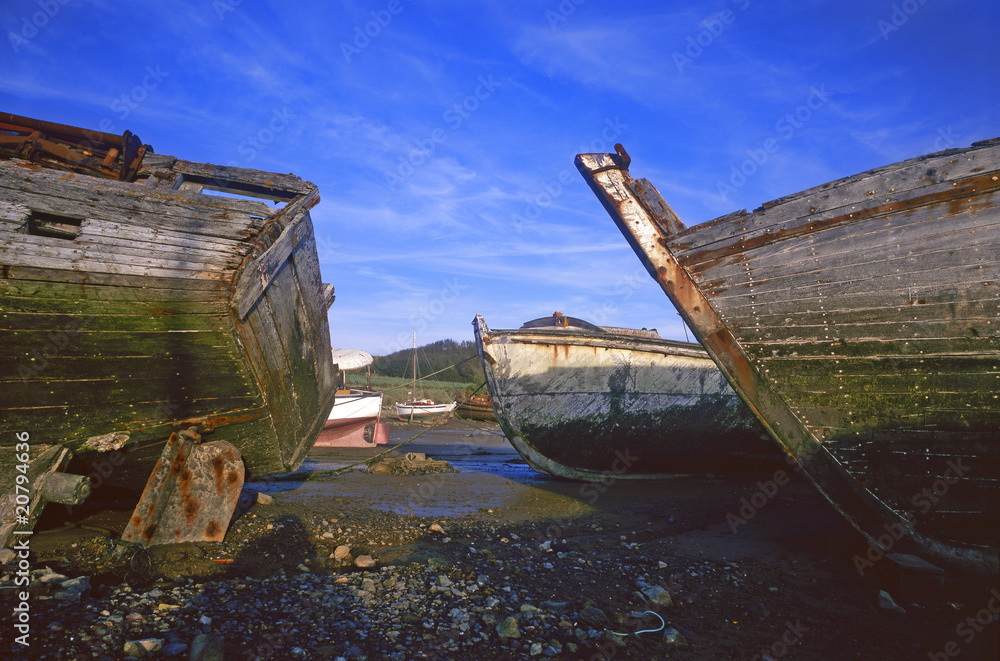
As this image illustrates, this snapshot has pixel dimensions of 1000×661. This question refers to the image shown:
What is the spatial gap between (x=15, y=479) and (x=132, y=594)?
1452 millimetres

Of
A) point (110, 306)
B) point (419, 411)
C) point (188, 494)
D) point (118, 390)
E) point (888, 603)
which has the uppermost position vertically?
point (110, 306)

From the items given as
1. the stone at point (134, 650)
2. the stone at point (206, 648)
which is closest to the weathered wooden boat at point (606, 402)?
the stone at point (206, 648)

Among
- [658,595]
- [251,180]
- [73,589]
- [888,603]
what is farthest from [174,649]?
[888,603]

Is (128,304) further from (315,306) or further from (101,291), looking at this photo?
(315,306)

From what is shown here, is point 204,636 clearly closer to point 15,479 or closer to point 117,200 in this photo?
point 15,479

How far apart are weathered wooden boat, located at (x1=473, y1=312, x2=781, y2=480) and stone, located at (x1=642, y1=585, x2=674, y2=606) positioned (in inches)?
163

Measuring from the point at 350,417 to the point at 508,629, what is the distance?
13111 mm

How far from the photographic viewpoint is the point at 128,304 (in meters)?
3.47

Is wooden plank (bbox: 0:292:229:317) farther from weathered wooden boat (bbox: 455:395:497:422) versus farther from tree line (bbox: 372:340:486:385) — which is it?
tree line (bbox: 372:340:486:385)

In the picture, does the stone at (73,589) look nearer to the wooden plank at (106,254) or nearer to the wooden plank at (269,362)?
the wooden plank at (269,362)

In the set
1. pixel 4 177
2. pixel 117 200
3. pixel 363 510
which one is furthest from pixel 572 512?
pixel 4 177

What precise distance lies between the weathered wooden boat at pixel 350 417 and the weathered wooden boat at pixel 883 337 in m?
12.5

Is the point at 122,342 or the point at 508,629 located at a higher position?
the point at 122,342

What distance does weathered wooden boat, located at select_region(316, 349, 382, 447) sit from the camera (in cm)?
1491
